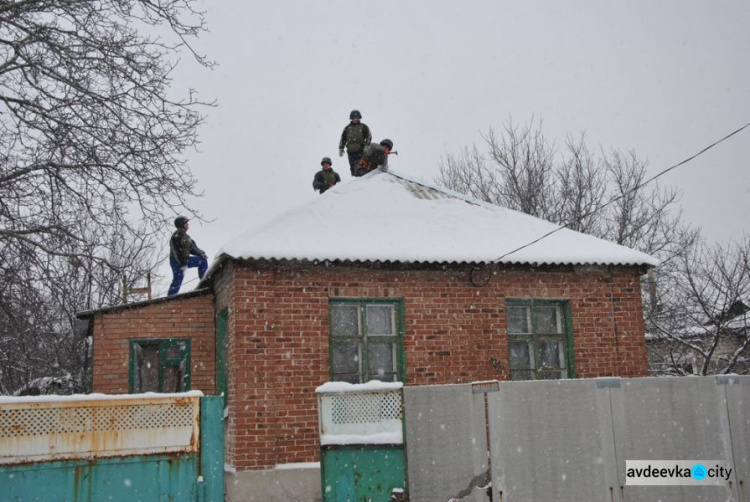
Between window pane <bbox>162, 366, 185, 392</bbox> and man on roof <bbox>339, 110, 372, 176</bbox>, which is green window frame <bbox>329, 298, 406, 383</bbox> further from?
man on roof <bbox>339, 110, 372, 176</bbox>

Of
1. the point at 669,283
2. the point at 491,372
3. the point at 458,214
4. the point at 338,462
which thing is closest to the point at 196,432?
the point at 338,462

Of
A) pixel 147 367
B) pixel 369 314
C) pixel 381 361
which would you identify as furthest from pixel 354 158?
pixel 147 367

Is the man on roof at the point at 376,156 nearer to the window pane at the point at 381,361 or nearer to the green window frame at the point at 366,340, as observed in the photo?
the green window frame at the point at 366,340

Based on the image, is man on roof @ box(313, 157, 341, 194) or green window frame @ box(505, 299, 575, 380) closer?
green window frame @ box(505, 299, 575, 380)

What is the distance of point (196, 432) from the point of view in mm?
5539

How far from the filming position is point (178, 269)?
12547 mm

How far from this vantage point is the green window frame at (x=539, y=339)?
9.88 m

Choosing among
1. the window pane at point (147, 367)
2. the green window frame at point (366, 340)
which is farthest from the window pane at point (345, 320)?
the window pane at point (147, 367)

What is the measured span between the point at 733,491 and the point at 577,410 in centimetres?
156

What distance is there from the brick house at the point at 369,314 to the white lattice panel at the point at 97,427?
→ 2.93 m

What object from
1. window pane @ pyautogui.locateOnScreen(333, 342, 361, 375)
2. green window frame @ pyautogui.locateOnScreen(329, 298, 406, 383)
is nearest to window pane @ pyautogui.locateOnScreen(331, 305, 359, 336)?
green window frame @ pyautogui.locateOnScreen(329, 298, 406, 383)

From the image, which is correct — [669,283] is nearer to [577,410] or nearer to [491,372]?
[491,372]

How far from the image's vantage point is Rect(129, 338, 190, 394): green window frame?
10445mm

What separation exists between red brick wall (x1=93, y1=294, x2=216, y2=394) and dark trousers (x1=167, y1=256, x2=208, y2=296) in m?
1.24
